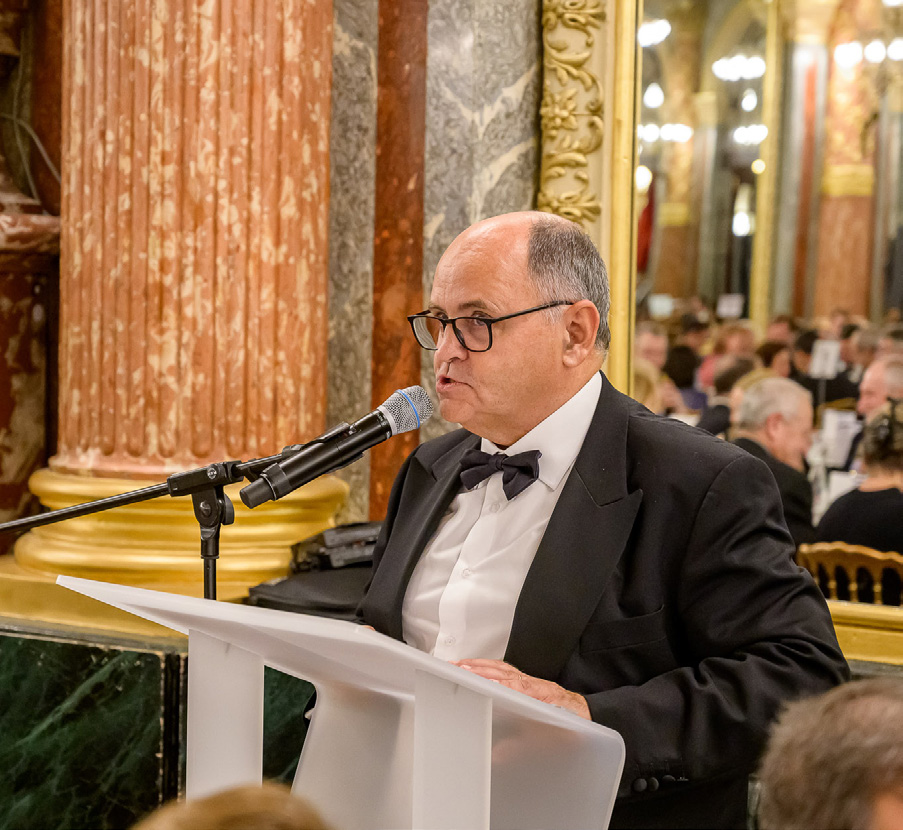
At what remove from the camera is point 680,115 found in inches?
182

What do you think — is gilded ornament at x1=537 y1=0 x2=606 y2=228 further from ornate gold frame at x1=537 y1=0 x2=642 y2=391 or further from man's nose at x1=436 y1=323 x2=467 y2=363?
man's nose at x1=436 y1=323 x2=467 y2=363

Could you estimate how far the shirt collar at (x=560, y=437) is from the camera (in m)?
2.12

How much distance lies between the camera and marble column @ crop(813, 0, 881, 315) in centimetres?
533

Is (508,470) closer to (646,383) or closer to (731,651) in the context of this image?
(731,651)

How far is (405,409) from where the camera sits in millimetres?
1982

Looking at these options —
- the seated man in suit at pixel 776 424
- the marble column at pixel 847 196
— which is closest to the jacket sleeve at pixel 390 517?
the seated man in suit at pixel 776 424

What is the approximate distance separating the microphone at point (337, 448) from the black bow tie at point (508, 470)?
7.6 inches

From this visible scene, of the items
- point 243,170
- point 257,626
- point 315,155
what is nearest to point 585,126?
point 315,155

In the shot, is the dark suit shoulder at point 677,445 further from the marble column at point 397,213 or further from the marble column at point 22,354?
the marble column at point 22,354

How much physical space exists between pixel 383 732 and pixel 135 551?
1669 millimetres

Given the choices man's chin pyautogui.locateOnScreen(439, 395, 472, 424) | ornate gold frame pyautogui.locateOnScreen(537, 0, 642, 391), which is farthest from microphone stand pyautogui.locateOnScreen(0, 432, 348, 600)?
ornate gold frame pyautogui.locateOnScreen(537, 0, 642, 391)

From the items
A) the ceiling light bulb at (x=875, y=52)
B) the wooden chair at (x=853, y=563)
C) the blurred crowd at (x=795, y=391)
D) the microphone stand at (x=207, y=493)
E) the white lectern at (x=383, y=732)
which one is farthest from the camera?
the ceiling light bulb at (x=875, y=52)

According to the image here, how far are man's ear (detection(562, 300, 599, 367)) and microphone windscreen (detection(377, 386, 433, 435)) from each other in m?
0.30

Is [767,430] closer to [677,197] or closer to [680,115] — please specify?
[677,197]
